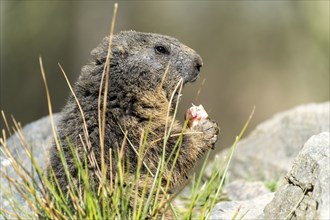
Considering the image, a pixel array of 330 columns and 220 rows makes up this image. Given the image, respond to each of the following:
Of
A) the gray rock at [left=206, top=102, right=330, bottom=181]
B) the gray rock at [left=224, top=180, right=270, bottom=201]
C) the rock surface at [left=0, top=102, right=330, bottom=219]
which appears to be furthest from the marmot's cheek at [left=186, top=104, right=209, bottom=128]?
the gray rock at [left=206, top=102, right=330, bottom=181]


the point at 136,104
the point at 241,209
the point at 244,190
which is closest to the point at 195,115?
the point at 136,104

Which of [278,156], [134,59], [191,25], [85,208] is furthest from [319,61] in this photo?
[85,208]

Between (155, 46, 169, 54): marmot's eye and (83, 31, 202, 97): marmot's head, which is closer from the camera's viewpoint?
(83, 31, 202, 97): marmot's head

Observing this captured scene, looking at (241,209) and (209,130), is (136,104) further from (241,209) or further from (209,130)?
(241,209)

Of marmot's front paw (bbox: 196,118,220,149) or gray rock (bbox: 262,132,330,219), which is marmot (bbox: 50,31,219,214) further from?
gray rock (bbox: 262,132,330,219)

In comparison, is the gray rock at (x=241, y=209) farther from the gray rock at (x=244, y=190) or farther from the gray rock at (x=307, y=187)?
the gray rock at (x=244, y=190)

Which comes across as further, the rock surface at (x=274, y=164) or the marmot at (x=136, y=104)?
the marmot at (x=136, y=104)

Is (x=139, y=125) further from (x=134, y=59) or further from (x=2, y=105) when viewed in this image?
(x=2, y=105)

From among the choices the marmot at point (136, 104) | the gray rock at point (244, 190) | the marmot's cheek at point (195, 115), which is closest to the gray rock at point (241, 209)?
the marmot at point (136, 104)
